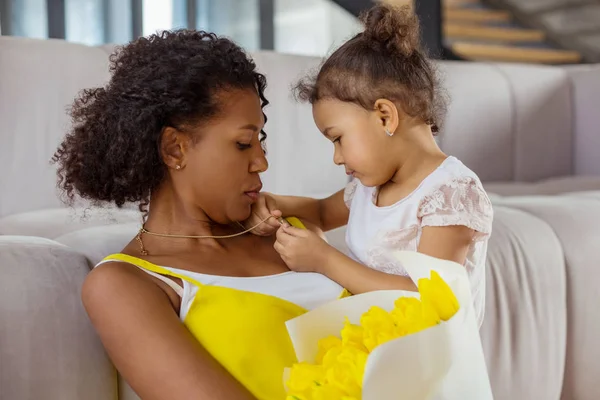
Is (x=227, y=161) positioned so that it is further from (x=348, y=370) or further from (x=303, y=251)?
(x=348, y=370)

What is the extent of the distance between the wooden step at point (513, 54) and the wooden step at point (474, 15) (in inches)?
8.7

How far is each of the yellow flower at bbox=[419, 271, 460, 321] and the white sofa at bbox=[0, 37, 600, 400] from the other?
0.70 m

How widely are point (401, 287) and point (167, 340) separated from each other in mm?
395

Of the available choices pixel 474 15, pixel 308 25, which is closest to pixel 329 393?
pixel 308 25

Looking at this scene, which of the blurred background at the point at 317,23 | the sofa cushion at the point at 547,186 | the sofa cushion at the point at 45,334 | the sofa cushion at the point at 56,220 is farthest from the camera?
the blurred background at the point at 317,23

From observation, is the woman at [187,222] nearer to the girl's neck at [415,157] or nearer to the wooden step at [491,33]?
the girl's neck at [415,157]

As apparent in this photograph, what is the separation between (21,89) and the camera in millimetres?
2035

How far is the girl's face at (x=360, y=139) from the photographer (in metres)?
1.33

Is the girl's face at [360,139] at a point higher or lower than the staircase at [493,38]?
lower

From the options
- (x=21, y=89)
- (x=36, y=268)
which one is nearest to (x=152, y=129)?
(x=36, y=268)

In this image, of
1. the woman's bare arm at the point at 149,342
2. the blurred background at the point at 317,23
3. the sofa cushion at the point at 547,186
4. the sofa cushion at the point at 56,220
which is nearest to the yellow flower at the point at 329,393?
the woman's bare arm at the point at 149,342

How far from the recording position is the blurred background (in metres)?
3.97

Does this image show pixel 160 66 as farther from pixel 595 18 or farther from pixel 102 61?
pixel 595 18

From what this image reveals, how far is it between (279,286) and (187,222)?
0.19 metres
